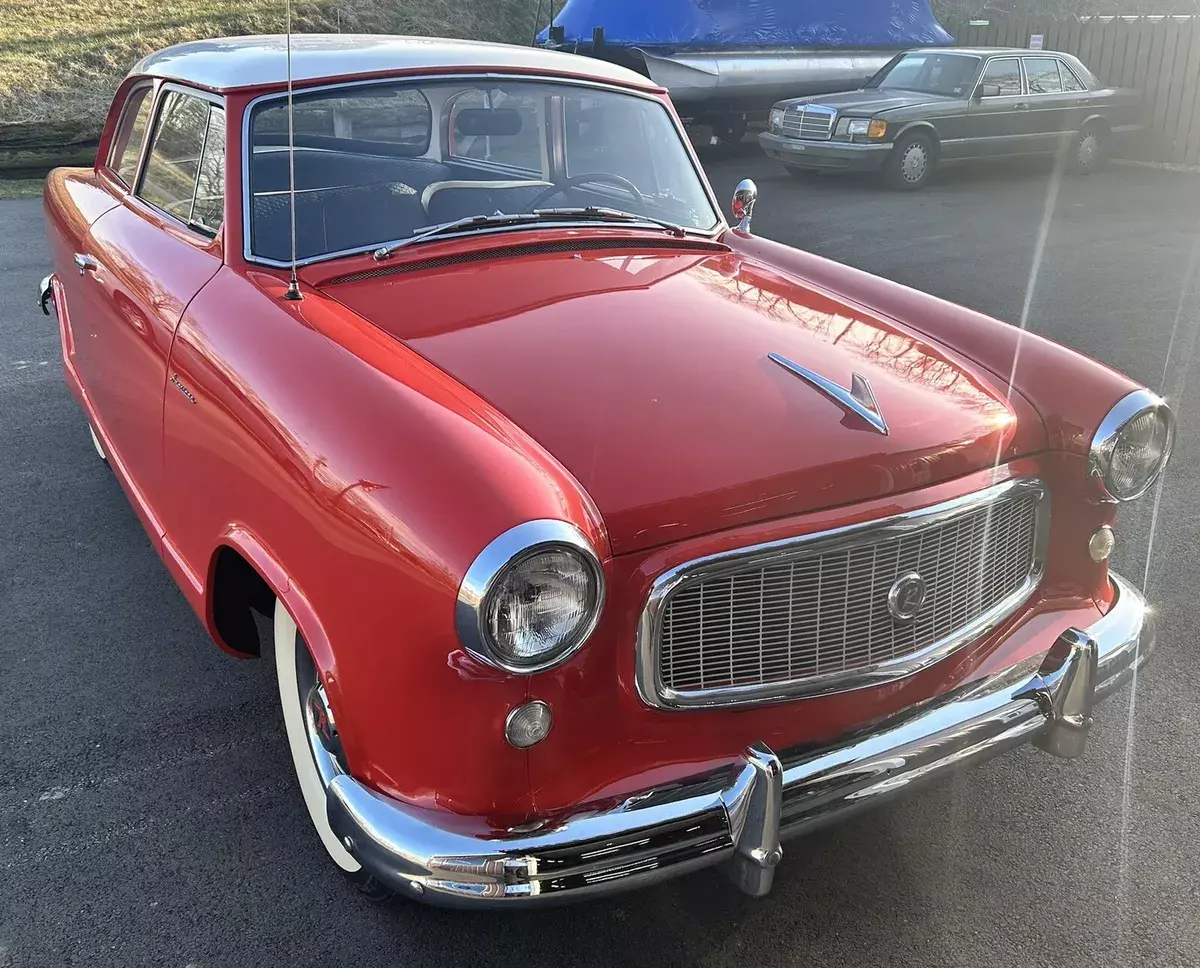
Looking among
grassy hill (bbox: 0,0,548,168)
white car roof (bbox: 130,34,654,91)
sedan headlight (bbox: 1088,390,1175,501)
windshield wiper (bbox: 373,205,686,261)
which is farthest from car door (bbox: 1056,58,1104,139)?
sedan headlight (bbox: 1088,390,1175,501)

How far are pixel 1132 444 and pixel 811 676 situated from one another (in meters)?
1.05

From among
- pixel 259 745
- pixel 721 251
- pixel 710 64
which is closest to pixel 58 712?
pixel 259 745

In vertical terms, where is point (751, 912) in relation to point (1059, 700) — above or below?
below

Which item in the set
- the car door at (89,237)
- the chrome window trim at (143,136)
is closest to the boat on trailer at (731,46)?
the chrome window trim at (143,136)

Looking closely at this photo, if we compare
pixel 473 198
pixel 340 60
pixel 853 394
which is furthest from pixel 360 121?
pixel 853 394

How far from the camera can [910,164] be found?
11.8 metres

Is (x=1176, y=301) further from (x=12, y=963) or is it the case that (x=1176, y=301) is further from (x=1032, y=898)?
(x=12, y=963)

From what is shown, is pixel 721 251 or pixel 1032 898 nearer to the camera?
pixel 1032 898

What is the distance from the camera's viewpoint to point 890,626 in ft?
Result: 7.61

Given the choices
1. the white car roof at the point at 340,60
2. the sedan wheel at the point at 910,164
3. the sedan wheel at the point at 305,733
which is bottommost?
the sedan wheel at the point at 305,733

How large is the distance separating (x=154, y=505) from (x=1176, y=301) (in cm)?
694

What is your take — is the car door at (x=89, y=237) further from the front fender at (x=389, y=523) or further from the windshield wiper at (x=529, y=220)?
the front fender at (x=389, y=523)

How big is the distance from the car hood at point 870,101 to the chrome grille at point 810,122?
0.11m

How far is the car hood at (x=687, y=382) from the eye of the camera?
6.97 ft
